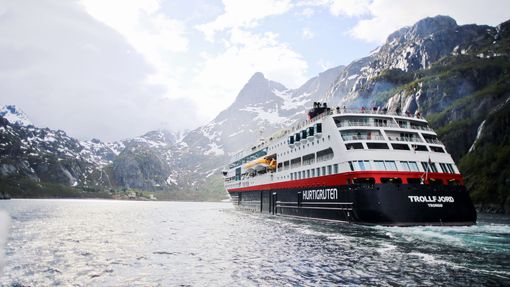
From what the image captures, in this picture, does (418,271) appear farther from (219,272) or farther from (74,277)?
(74,277)

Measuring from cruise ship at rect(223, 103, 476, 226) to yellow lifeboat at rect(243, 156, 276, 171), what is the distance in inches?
303

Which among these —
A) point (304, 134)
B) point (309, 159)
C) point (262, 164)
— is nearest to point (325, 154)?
point (309, 159)

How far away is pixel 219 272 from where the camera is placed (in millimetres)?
19312

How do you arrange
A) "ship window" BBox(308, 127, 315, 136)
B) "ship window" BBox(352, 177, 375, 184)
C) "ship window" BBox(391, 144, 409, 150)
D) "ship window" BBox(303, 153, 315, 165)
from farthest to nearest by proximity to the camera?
"ship window" BBox(308, 127, 315, 136) → "ship window" BBox(303, 153, 315, 165) → "ship window" BBox(391, 144, 409, 150) → "ship window" BBox(352, 177, 375, 184)

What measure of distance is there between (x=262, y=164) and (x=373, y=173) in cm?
3116

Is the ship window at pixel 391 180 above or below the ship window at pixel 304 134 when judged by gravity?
below

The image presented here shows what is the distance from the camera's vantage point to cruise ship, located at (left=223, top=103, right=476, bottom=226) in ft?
115

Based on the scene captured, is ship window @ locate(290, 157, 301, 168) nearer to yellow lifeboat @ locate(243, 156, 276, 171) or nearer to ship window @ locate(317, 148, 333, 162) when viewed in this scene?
ship window @ locate(317, 148, 333, 162)

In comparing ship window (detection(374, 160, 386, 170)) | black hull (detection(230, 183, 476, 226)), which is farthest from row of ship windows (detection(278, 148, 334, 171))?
ship window (detection(374, 160, 386, 170))

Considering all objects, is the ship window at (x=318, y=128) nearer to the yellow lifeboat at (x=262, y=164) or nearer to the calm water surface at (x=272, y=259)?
the calm water surface at (x=272, y=259)

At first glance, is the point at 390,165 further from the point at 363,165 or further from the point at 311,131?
the point at 311,131

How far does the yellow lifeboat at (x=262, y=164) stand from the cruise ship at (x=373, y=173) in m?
7.71

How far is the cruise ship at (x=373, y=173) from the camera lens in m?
35.1

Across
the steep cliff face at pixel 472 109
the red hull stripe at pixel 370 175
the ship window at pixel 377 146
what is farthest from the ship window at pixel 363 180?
the steep cliff face at pixel 472 109
